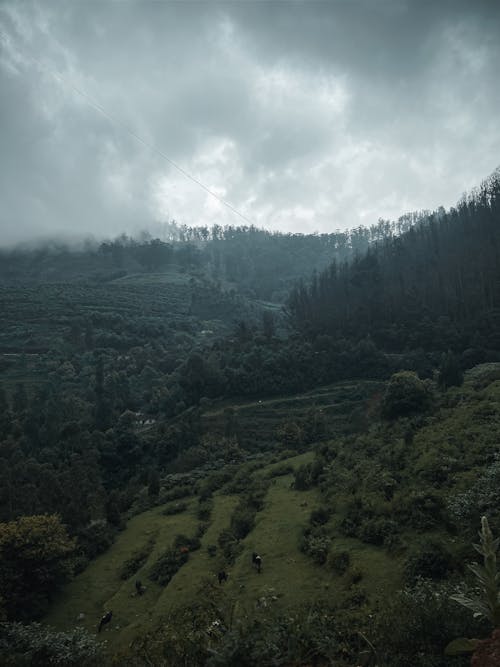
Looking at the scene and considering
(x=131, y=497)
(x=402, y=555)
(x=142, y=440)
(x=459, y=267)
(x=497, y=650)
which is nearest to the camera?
(x=497, y=650)

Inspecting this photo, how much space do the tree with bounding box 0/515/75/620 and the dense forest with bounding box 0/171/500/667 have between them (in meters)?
0.08

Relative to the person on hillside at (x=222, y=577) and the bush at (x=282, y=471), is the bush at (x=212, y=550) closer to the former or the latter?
the person on hillside at (x=222, y=577)

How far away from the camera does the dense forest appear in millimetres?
15180

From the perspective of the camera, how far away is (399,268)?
84.2 m

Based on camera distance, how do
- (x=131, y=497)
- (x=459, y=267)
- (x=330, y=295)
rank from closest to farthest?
(x=131, y=497), (x=459, y=267), (x=330, y=295)

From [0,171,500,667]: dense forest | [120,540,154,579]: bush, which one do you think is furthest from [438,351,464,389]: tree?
[120,540,154,579]: bush

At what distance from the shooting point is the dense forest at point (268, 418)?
598 inches

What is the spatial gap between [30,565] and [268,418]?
29883 millimetres

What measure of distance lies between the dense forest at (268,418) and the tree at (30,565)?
0.08m

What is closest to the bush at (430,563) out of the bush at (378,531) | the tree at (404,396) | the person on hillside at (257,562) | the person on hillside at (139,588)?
the bush at (378,531)

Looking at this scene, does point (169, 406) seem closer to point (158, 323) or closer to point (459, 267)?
point (158, 323)

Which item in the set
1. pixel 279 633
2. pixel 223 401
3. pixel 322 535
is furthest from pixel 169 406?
pixel 279 633

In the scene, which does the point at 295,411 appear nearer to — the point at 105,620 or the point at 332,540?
the point at 332,540

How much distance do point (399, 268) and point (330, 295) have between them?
575 inches
